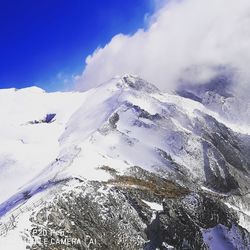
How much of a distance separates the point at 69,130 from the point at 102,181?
85667 mm

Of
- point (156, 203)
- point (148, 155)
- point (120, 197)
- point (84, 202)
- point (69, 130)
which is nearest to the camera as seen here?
point (84, 202)

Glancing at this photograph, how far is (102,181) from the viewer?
79.6 meters

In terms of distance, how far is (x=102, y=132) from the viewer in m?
132

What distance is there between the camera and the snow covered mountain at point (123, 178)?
196ft

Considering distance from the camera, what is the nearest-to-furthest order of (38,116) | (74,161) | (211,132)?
(74,161) → (211,132) → (38,116)

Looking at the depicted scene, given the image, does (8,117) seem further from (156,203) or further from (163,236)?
(163,236)

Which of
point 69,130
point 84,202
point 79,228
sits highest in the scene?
point 69,130

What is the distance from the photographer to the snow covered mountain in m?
59.8

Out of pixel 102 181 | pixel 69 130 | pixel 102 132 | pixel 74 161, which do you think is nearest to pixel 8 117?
pixel 69 130

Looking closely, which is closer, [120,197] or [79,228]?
[79,228]

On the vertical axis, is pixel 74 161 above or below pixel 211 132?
below

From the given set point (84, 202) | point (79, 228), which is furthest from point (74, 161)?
point (79, 228)

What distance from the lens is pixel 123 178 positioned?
89125 mm

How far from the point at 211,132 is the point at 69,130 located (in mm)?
50916
